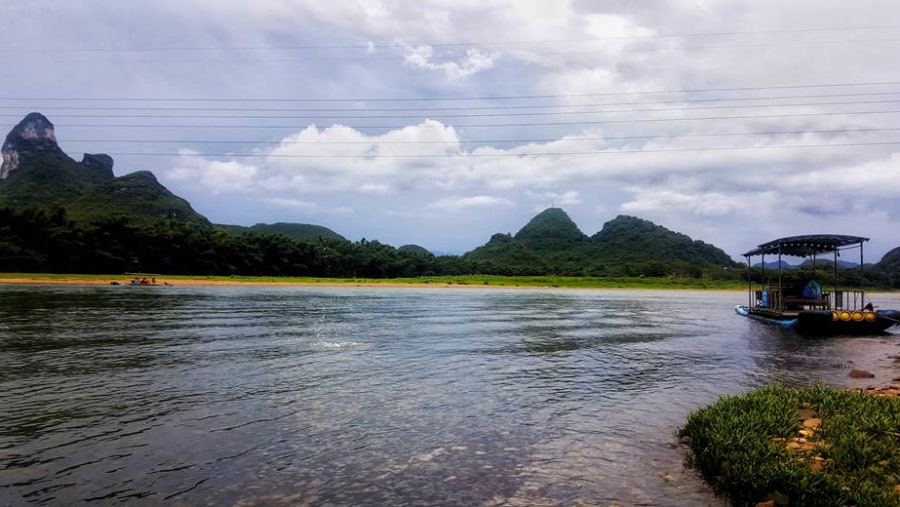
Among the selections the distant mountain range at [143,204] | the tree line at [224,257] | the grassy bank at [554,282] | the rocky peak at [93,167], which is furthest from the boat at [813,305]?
the rocky peak at [93,167]

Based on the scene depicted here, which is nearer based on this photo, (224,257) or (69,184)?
(224,257)

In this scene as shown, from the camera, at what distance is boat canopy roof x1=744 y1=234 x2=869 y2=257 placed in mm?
34219

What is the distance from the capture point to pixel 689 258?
186750 mm

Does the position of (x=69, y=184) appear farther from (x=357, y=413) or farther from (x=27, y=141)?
(x=357, y=413)

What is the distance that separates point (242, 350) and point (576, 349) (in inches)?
629

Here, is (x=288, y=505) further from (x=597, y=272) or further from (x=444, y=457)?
(x=597, y=272)

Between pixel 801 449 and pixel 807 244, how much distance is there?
35.8m

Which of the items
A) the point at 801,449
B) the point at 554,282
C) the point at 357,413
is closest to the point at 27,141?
the point at 554,282

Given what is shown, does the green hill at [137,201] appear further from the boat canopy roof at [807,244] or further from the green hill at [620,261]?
the boat canopy roof at [807,244]

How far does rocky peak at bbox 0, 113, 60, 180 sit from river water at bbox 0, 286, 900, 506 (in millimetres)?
207926

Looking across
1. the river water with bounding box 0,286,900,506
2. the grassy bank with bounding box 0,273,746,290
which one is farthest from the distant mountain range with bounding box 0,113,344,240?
the river water with bounding box 0,286,900,506

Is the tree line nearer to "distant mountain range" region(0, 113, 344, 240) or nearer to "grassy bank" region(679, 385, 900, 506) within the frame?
"distant mountain range" region(0, 113, 344, 240)

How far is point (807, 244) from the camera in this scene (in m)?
38.0

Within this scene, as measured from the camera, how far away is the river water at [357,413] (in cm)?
871
